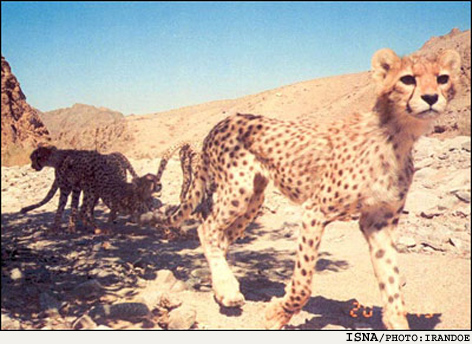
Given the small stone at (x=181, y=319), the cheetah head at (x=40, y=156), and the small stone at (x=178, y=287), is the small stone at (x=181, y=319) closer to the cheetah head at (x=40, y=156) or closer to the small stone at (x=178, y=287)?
the small stone at (x=178, y=287)

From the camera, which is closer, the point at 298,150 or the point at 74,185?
the point at 298,150

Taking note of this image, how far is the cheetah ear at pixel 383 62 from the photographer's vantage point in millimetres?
3082

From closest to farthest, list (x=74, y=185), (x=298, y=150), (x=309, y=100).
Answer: (x=298, y=150), (x=74, y=185), (x=309, y=100)

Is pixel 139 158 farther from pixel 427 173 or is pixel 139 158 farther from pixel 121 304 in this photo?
pixel 121 304

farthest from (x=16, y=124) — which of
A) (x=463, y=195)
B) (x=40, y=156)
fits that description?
(x=463, y=195)

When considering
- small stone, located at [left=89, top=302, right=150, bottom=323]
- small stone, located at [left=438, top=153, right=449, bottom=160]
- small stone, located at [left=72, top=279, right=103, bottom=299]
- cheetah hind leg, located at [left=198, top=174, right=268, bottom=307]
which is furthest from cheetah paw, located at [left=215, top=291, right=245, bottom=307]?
small stone, located at [left=438, top=153, right=449, bottom=160]

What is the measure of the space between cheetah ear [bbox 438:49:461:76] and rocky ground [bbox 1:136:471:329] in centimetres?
192

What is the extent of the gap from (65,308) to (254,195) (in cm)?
187

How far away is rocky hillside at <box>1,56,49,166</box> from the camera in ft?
15.3

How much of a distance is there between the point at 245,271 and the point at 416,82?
115 inches

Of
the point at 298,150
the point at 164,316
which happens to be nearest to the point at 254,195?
the point at 298,150

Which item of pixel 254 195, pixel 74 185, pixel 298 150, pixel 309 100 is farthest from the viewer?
pixel 309 100

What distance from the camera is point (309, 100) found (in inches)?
528

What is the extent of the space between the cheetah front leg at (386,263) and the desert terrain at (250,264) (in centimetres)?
32
